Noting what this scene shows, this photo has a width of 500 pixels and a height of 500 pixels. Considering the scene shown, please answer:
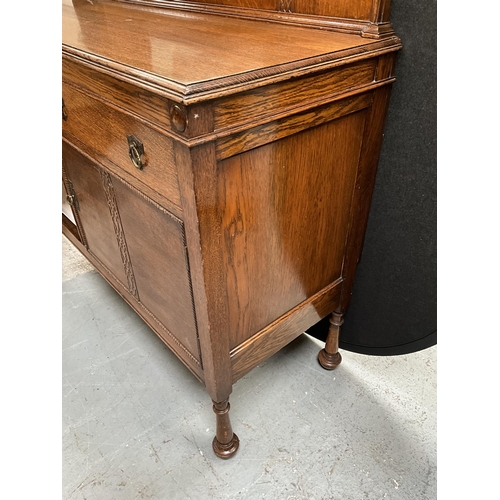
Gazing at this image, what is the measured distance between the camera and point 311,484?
110 centimetres

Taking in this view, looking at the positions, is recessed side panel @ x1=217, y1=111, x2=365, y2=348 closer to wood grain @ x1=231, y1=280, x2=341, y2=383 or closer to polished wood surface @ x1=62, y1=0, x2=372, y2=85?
wood grain @ x1=231, y1=280, x2=341, y2=383

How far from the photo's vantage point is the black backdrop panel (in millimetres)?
861

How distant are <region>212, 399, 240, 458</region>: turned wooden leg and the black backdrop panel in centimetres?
48

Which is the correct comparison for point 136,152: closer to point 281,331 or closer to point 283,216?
point 283,216

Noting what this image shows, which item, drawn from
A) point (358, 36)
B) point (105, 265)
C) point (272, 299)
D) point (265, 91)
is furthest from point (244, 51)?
point (105, 265)

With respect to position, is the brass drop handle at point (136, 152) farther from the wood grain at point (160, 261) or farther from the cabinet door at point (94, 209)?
the cabinet door at point (94, 209)

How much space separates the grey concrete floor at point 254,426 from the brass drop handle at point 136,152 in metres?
0.82

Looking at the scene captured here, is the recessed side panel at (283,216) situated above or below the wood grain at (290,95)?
below

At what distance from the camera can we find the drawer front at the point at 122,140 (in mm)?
720

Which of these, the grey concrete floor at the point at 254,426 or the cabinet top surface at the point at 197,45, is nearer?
the cabinet top surface at the point at 197,45

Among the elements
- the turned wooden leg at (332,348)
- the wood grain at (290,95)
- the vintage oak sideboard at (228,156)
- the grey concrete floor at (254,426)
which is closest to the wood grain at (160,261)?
the vintage oak sideboard at (228,156)

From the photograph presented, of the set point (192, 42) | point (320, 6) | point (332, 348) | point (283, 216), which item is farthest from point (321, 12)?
point (332, 348)

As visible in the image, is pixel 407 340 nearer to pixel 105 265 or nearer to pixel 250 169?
pixel 250 169

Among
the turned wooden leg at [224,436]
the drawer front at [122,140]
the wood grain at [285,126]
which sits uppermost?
the wood grain at [285,126]
